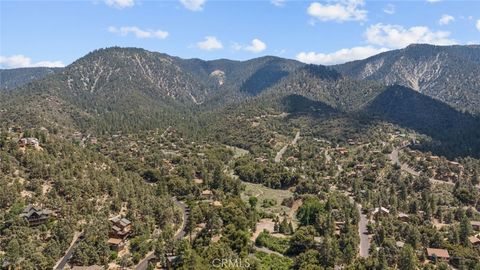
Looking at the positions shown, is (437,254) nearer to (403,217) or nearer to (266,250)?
(403,217)

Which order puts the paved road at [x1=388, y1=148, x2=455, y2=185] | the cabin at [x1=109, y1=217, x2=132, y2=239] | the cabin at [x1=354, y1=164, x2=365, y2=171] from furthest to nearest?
the cabin at [x1=354, y1=164, x2=365, y2=171], the paved road at [x1=388, y1=148, x2=455, y2=185], the cabin at [x1=109, y1=217, x2=132, y2=239]

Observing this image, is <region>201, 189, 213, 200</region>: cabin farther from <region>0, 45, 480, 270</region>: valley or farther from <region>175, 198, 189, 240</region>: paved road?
<region>175, 198, 189, 240</region>: paved road

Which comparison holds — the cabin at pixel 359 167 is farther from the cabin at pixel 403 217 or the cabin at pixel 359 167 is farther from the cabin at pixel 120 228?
the cabin at pixel 120 228

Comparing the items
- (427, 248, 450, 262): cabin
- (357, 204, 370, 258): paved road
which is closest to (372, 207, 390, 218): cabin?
(357, 204, 370, 258): paved road

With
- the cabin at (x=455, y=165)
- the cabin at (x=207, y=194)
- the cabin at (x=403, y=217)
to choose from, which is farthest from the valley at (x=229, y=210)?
the cabin at (x=207, y=194)

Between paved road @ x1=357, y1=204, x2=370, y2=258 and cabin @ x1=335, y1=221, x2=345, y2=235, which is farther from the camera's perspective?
cabin @ x1=335, y1=221, x2=345, y2=235

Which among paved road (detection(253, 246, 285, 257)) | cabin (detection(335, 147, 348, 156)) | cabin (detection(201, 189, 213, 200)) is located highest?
cabin (detection(335, 147, 348, 156))
